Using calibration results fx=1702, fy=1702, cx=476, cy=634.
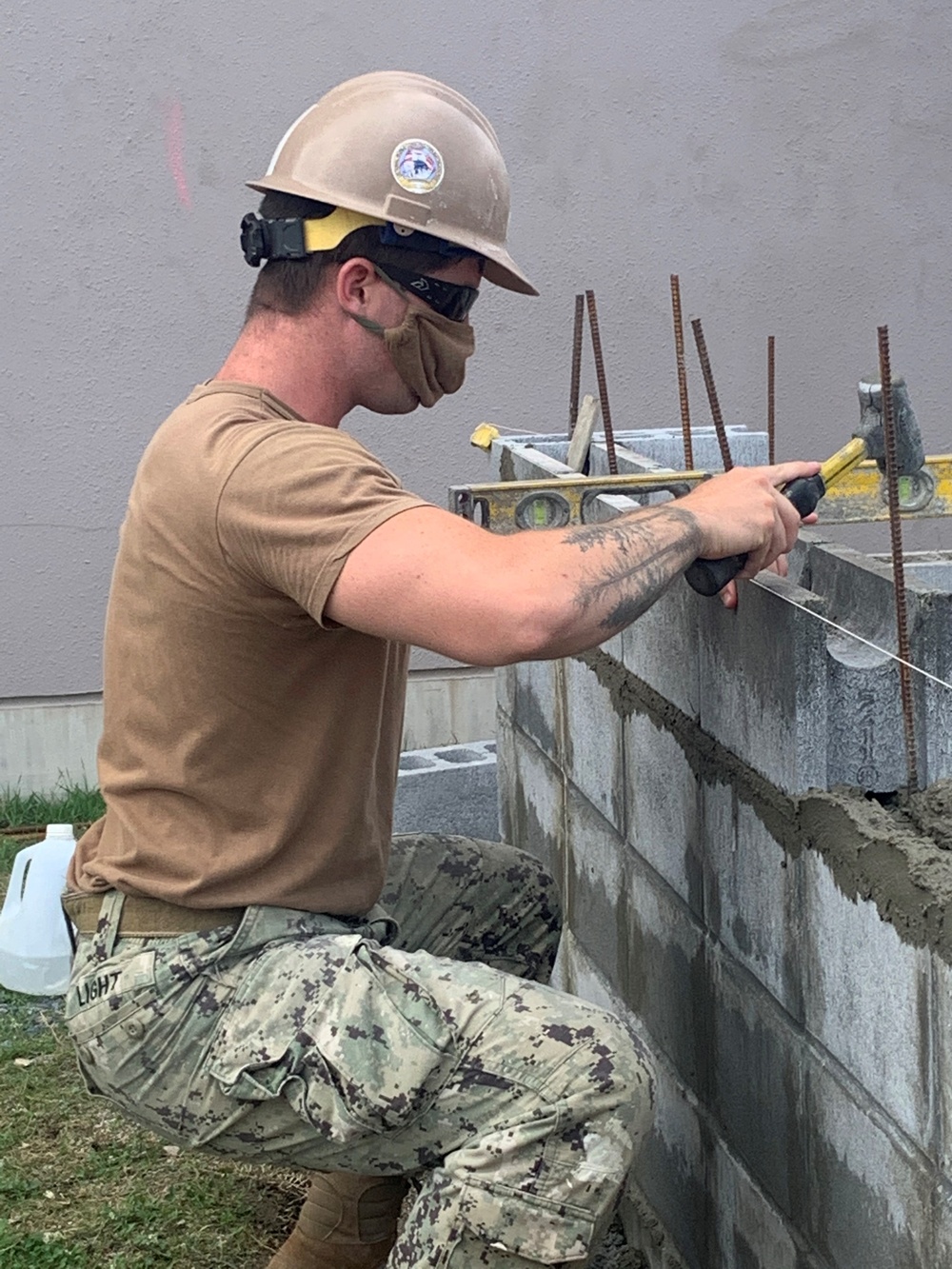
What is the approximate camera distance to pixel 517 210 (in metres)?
6.47

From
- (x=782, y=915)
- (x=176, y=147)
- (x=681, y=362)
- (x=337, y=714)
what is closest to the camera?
(x=782, y=915)

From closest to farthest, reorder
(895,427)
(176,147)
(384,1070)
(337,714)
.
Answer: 1. (384,1070)
2. (337,714)
3. (895,427)
4. (176,147)

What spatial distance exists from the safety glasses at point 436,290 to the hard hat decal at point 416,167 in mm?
133

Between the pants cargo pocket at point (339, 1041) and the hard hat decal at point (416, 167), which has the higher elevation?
the hard hat decal at point (416, 167)

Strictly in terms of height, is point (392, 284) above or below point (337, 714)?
above

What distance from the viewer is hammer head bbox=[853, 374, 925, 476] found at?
316cm

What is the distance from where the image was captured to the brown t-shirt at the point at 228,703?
2.57 metres

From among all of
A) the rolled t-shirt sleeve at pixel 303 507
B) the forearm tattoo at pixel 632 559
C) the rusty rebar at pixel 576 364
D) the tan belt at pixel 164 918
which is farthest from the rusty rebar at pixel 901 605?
the rusty rebar at pixel 576 364

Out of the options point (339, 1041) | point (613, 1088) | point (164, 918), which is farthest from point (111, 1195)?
point (613, 1088)

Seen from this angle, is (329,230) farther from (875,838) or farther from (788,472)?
(875,838)

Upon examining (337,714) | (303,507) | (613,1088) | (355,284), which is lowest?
(613,1088)

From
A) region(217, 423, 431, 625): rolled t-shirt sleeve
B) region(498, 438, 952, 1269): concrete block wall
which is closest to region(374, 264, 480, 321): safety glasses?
region(217, 423, 431, 625): rolled t-shirt sleeve

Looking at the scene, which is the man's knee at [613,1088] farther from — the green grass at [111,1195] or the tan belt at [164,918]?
the green grass at [111,1195]

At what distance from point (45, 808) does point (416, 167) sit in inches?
168
